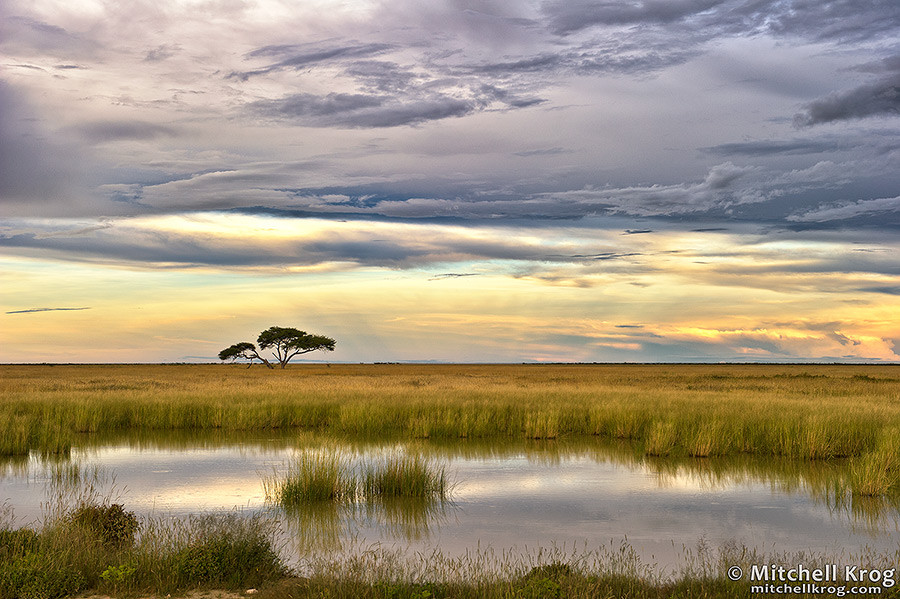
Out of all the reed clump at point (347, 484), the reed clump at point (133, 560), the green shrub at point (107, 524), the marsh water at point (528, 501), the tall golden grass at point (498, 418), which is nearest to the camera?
the reed clump at point (133, 560)

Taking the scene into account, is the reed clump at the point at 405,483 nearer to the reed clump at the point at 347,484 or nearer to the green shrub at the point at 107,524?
the reed clump at the point at 347,484

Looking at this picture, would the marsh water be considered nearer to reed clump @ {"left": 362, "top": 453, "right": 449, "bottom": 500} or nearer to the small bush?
reed clump @ {"left": 362, "top": 453, "right": 449, "bottom": 500}

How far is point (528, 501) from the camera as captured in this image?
1299cm

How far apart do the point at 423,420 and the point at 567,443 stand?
461 cm

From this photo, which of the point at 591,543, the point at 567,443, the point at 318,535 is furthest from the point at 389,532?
the point at 567,443

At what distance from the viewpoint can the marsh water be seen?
33.9ft

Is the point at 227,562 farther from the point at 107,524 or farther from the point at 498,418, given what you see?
the point at 498,418

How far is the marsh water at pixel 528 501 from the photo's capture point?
33.9 ft

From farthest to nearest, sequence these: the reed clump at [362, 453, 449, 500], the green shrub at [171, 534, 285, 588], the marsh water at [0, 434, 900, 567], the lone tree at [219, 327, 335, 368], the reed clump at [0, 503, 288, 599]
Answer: the lone tree at [219, 327, 335, 368], the reed clump at [362, 453, 449, 500], the marsh water at [0, 434, 900, 567], the green shrub at [171, 534, 285, 588], the reed clump at [0, 503, 288, 599]

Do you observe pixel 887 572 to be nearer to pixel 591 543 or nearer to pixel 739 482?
pixel 591 543

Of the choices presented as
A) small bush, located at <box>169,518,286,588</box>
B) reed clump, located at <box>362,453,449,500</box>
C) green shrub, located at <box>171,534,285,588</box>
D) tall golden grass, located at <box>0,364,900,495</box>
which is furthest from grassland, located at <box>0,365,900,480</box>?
green shrub, located at <box>171,534,285,588</box>

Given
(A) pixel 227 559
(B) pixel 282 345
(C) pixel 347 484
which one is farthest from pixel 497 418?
(B) pixel 282 345

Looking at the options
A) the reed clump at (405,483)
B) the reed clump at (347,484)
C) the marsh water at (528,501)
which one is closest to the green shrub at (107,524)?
the marsh water at (528,501)

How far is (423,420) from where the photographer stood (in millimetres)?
22875
